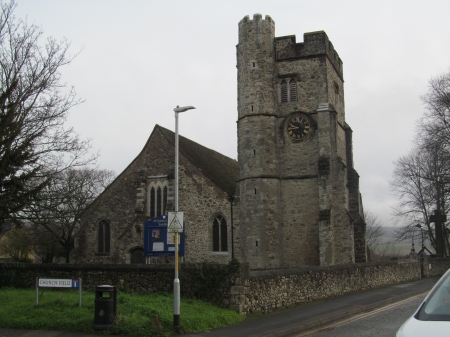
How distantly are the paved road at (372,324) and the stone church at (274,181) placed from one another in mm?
10730

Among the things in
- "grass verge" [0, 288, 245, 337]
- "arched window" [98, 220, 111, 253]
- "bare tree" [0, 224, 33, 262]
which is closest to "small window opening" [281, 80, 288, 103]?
"arched window" [98, 220, 111, 253]

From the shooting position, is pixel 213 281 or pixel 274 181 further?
pixel 274 181

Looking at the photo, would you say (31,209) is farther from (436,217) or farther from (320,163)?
(436,217)

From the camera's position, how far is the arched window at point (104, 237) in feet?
106

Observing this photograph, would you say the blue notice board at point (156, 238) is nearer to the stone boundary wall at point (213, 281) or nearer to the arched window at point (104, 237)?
the stone boundary wall at point (213, 281)

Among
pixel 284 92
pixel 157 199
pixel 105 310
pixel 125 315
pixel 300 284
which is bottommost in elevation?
pixel 125 315

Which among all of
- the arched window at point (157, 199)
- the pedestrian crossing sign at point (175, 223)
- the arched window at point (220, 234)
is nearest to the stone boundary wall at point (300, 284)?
the pedestrian crossing sign at point (175, 223)

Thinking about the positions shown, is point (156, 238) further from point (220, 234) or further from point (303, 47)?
point (303, 47)

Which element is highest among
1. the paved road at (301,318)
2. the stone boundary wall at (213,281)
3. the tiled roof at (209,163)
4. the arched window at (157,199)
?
the tiled roof at (209,163)

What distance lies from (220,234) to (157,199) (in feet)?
15.3

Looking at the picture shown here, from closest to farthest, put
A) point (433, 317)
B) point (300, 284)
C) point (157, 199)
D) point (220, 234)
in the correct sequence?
point (433, 317), point (300, 284), point (220, 234), point (157, 199)

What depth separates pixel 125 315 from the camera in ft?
39.2

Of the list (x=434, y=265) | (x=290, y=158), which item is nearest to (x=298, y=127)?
(x=290, y=158)

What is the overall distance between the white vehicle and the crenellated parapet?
24.7 meters
